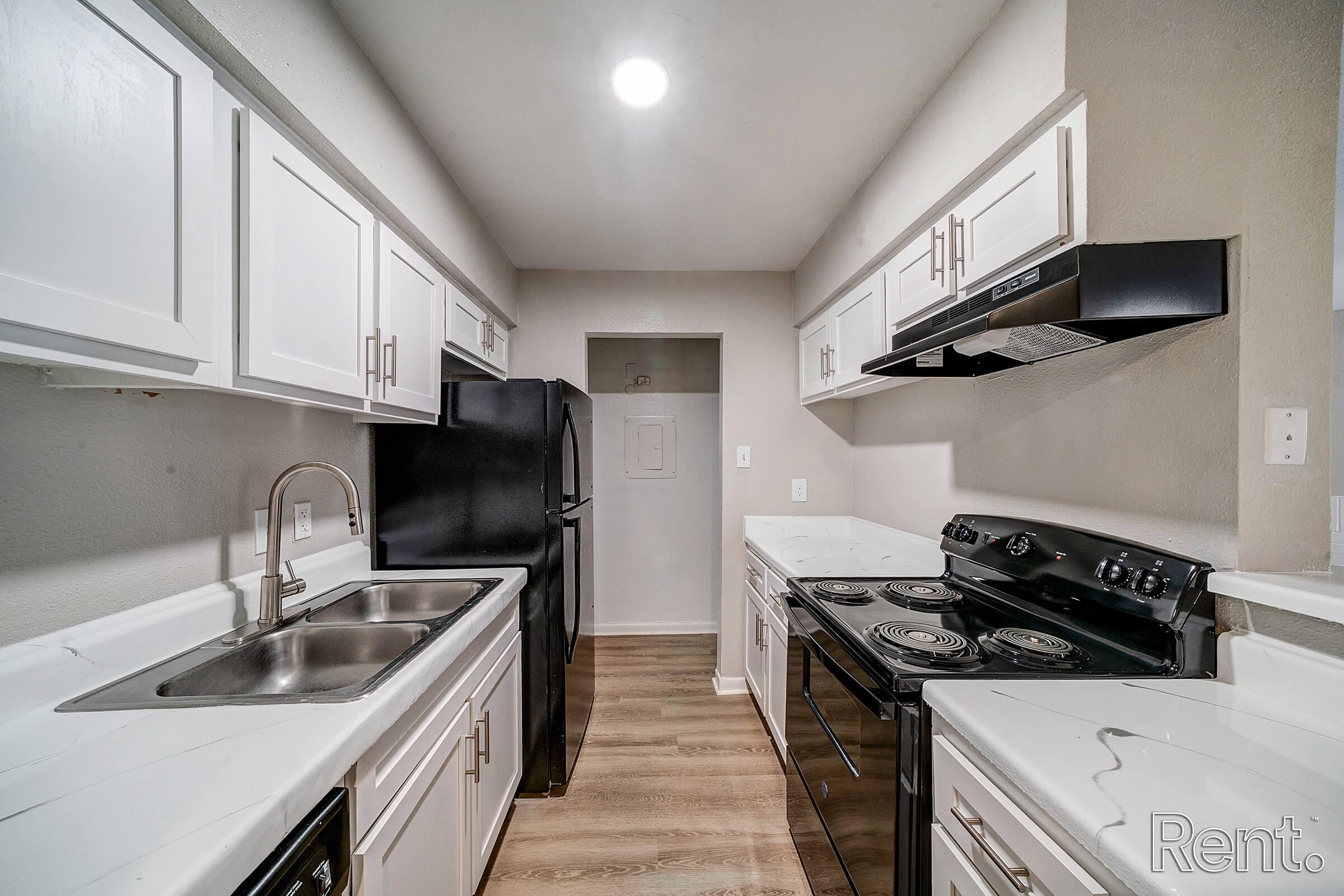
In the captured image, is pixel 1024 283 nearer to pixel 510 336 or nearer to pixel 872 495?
pixel 872 495

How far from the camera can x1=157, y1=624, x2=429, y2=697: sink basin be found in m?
1.05

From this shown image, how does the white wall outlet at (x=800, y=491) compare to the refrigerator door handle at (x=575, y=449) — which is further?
the white wall outlet at (x=800, y=491)

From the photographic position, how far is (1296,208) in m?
0.98

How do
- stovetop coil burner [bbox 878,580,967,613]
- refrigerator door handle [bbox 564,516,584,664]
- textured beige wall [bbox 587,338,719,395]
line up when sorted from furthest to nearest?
1. textured beige wall [bbox 587,338,719,395]
2. refrigerator door handle [bbox 564,516,584,664]
3. stovetop coil burner [bbox 878,580,967,613]

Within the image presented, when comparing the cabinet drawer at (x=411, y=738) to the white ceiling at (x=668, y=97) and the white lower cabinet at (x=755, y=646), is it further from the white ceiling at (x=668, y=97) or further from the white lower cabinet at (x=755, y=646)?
the white ceiling at (x=668, y=97)

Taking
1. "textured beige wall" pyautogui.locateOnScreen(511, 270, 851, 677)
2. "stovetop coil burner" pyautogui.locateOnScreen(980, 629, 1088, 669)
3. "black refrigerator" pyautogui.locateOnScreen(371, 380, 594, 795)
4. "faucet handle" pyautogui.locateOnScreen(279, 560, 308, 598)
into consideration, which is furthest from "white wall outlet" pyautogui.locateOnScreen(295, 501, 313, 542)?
"stovetop coil burner" pyautogui.locateOnScreen(980, 629, 1088, 669)

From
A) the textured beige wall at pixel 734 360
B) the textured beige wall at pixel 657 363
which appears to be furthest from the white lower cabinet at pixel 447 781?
the textured beige wall at pixel 657 363

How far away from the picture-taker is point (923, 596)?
5.10 ft

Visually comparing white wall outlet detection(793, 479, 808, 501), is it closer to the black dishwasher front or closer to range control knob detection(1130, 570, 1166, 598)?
range control knob detection(1130, 570, 1166, 598)

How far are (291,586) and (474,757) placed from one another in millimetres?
675

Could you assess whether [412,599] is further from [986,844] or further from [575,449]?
[986,844]

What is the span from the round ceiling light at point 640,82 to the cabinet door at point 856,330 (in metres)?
1.00

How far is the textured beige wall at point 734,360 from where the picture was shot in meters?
2.93

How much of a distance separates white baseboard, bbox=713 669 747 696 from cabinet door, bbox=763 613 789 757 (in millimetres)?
523
